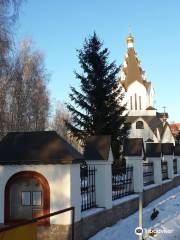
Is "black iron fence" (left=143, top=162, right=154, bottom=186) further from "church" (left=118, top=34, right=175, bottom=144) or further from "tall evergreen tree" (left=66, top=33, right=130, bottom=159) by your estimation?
"church" (left=118, top=34, right=175, bottom=144)

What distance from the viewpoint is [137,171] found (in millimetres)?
12422

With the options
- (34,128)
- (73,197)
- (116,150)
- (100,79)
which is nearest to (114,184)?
(73,197)

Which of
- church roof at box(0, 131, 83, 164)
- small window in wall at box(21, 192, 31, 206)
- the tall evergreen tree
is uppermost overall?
the tall evergreen tree

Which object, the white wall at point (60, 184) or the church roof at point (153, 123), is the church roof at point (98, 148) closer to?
the white wall at point (60, 184)

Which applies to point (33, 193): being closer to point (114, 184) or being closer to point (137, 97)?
point (114, 184)

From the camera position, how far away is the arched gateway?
7357mm

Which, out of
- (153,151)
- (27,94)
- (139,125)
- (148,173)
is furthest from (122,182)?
(139,125)

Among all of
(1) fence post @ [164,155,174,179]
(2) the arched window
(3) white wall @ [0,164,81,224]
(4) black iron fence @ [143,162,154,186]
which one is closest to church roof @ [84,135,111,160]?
(3) white wall @ [0,164,81,224]

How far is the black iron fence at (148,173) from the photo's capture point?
14534 millimetres

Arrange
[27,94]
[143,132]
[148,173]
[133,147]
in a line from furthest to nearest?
[143,132]
[27,94]
[148,173]
[133,147]

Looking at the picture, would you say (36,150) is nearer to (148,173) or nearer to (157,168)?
(148,173)

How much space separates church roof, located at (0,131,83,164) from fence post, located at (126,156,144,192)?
16.9 ft

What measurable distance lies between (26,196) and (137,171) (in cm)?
563

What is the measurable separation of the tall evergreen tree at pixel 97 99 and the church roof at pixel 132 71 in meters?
37.2
